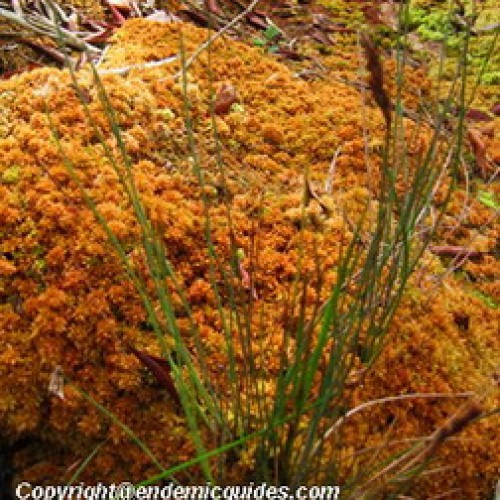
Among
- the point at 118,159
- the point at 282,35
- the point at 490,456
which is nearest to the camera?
the point at 490,456

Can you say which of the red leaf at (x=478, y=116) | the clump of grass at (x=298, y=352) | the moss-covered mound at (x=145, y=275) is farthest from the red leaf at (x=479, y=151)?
the clump of grass at (x=298, y=352)

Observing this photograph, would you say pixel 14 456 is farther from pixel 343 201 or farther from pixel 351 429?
pixel 343 201

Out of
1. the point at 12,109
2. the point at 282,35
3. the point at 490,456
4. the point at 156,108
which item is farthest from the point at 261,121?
the point at 490,456

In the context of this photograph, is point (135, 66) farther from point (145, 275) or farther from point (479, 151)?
point (479, 151)

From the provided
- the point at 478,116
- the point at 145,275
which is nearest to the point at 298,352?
the point at 145,275

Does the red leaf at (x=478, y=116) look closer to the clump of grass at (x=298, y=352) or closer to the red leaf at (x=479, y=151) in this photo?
the red leaf at (x=479, y=151)

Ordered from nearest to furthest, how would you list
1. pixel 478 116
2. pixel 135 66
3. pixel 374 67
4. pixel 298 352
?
1. pixel 374 67
2. pixel 298 352
3. pixel 135 66
4. pixel 478 116

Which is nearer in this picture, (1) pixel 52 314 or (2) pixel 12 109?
(1) pixel 52 314
